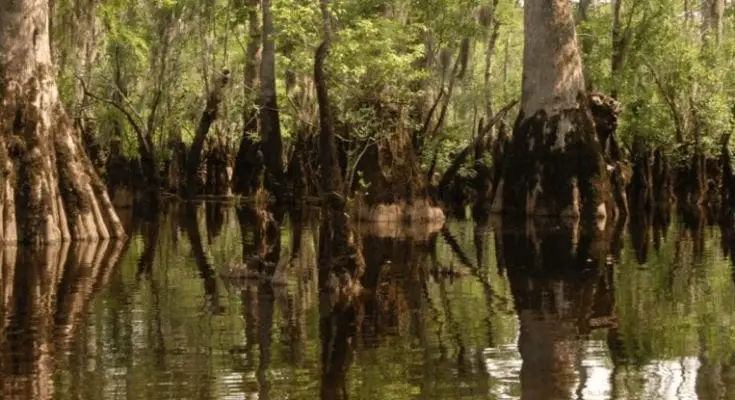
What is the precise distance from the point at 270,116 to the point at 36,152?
470 inches

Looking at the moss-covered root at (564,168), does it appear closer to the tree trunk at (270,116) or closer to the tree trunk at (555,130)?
the tree trunk at (555,130)

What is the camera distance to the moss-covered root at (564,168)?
20266mm

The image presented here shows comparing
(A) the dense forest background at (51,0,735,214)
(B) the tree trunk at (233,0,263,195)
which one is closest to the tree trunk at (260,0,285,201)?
(A) the dense forest background at (51,0,735,214)

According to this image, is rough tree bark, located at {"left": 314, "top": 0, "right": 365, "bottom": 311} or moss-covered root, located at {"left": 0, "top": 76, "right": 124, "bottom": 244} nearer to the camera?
rough tree bark, located at {"left": 314, "top": 0, "right": 365, "bottom": 311}

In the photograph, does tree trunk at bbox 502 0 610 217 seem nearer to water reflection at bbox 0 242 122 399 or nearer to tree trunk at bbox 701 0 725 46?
water reflection at bbox 0 242 122 399

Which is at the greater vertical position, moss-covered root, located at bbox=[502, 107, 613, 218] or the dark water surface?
moss-covered root, located at bbox=[502, 107, 613, 218]

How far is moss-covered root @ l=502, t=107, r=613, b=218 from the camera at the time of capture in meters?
20.3

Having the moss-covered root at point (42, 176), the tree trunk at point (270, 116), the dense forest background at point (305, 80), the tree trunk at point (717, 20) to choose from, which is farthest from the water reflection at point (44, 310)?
the tree trunk at point (717, 20)

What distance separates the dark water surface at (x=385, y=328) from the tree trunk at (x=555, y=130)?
610 cm

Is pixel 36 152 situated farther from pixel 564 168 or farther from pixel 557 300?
pixel 564 168

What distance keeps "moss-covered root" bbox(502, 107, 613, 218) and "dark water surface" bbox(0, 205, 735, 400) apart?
602 centimetres

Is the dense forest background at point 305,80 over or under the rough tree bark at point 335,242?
over

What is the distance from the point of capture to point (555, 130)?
20.5 meters

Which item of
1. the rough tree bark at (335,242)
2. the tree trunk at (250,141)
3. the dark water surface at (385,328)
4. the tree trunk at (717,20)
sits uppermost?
the tree trunk at (717,20)
